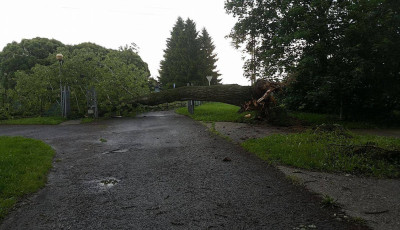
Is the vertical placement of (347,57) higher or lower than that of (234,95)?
higher

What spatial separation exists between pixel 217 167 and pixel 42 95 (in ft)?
49.4

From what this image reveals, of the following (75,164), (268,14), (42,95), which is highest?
(268,14)

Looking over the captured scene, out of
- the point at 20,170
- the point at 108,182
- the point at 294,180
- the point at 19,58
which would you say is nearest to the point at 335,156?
the point at 294,180

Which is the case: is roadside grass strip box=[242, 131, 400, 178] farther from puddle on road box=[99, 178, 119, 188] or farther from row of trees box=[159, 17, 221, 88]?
row of trees box=[159, 17, 221, 88]

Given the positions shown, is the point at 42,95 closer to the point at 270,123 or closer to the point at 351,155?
the point at 270,123

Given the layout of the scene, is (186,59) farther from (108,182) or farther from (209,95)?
(108,182)

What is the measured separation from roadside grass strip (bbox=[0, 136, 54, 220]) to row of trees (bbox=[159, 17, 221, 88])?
113ft

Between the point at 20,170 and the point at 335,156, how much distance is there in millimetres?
5497

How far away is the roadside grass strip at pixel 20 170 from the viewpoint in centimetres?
353

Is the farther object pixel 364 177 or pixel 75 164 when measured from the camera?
pixel 75 164

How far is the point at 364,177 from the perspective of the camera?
152 inches

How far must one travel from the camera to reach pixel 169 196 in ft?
11.0

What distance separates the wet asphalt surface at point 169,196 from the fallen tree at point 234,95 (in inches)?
193

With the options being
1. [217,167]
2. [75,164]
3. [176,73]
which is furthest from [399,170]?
[176,73]
